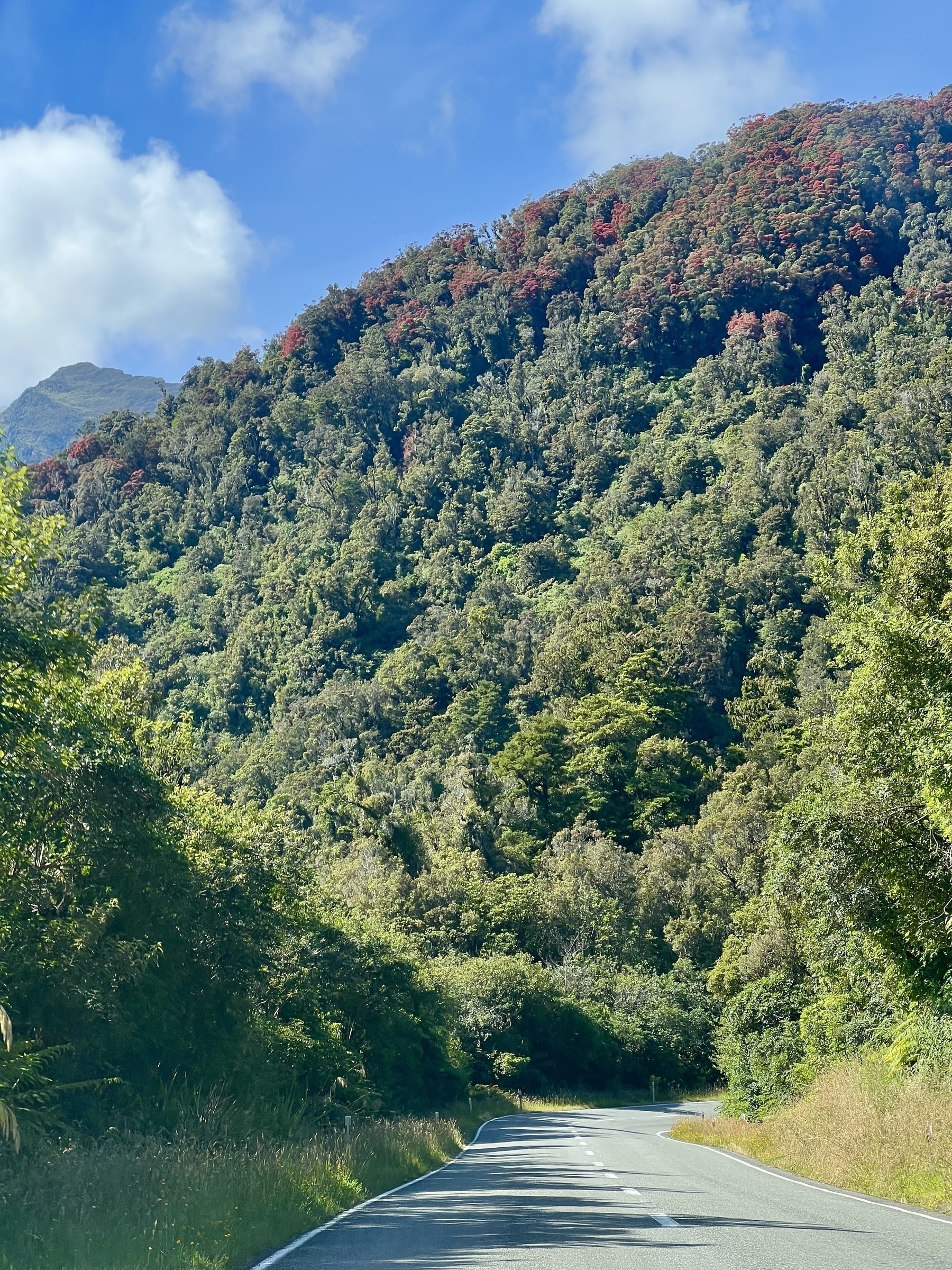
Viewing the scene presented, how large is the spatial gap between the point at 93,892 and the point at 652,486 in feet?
461

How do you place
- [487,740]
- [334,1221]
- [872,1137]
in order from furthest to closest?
[487,740] → [872,1137] → [334,1221]

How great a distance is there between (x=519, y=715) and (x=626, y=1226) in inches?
4313

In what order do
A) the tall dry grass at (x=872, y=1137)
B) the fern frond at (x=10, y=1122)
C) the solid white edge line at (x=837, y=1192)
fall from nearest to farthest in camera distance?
the fern frond at (x=10, y=1122) → the solid white edge line at (x=837, y=1192) → the tall dry grass at (x=872, y=1137)

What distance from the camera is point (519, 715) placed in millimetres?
120750

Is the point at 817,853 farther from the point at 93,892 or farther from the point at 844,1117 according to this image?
the point at 93,892

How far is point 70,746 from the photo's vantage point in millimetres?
17312

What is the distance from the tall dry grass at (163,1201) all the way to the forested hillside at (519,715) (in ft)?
15.2

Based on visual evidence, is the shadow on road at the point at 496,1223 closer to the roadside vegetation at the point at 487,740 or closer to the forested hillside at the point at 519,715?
the roadside vegetation at the point at 487,740

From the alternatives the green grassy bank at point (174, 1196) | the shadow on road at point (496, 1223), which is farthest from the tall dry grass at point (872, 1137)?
the green grassy bank at point (174, 1196)

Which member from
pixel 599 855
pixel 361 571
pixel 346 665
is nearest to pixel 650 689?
pixel 599 855

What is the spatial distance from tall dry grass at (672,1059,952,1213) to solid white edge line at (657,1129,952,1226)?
1.23ft

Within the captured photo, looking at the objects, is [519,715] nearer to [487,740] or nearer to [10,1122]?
[487,740]

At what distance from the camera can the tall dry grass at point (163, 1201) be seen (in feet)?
31.4

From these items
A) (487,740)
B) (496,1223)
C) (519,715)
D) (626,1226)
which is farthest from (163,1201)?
(519,715)
